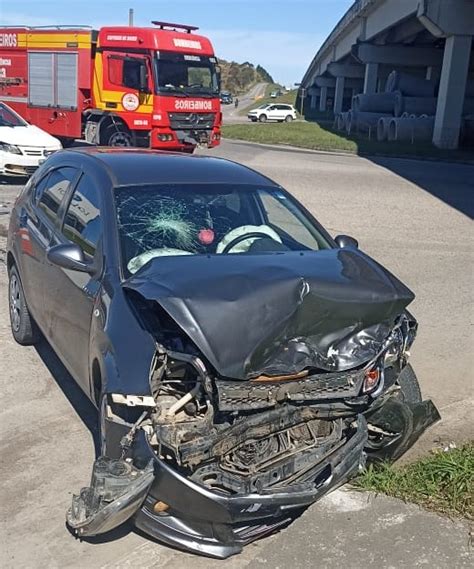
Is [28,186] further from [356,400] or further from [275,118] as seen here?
[275,118]

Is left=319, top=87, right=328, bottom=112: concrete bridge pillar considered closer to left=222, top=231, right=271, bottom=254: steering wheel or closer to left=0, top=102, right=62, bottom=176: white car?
left=0, top=102, right=62, bottom=176: white car

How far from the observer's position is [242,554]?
3.31 m

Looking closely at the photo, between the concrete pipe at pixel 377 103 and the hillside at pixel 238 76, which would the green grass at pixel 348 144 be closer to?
the concrete pipe at pixel 377 103

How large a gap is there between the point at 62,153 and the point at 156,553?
3.33m

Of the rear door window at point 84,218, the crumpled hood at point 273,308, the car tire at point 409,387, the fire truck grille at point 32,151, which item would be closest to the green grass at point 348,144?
the fire truck grille at point 32,151

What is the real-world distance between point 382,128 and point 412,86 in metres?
6.11

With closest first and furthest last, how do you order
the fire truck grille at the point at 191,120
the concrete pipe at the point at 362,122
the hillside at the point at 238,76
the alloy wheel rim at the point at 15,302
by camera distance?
the alloy wheel rim at the point at 15,302 → the fire truck grille at the point at 191,120 → the concrete pipe at the point at 362,122 → the hillside at the point at 238,76

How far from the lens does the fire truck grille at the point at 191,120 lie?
18.8 metres

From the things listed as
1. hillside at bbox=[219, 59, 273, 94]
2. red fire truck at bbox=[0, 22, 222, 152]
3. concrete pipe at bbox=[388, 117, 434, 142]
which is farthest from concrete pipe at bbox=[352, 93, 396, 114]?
hillside at bbox=[219, 59, 273, 94]

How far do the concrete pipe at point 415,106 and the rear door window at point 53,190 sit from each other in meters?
33.2

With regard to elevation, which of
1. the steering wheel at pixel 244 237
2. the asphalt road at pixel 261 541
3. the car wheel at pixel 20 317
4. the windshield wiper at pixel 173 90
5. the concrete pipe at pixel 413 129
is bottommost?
the asphalt road at pixel 261 541

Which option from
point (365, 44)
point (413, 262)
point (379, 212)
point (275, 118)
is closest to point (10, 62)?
point (379, 212)

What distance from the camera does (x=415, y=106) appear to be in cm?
3628

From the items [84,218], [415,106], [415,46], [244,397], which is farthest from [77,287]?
[415,46]
